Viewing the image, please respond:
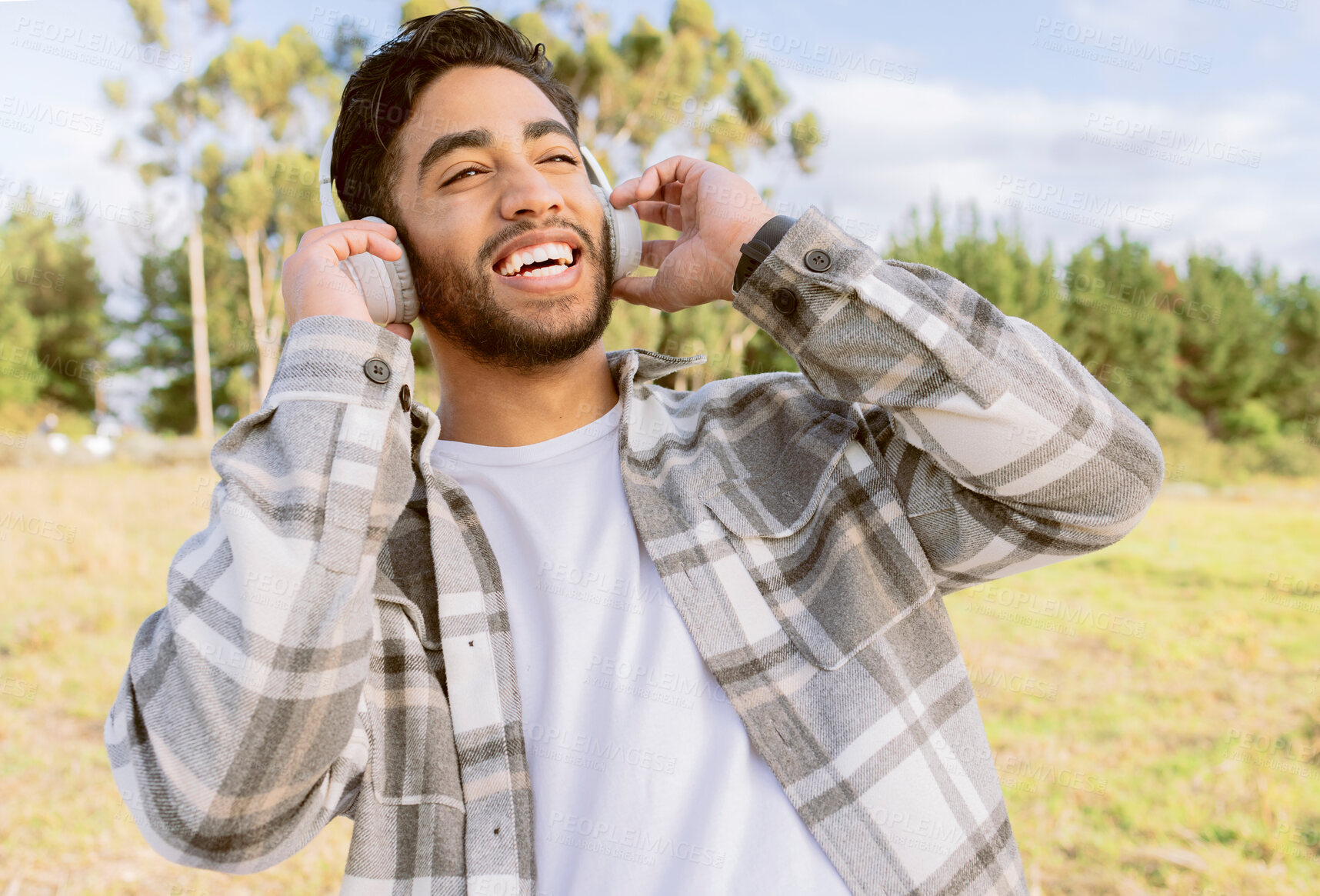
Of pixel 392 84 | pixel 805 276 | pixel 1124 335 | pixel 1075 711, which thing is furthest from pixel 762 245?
pixel 1124 335

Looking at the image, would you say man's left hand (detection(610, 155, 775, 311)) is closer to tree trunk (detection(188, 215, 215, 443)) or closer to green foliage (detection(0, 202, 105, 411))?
tree trunk (detection(188, 215, 215, 443))

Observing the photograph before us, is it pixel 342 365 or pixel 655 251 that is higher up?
pixel 655 251

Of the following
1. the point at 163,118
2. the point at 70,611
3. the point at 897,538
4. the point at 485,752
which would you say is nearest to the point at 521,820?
the point at 485,752

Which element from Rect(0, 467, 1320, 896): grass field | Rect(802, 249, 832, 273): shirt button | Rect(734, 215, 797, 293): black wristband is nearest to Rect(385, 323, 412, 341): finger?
Rect(734, 215, 797, 293): black wristband

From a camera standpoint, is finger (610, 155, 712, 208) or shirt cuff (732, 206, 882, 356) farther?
finger (610, 155, 712, 208)

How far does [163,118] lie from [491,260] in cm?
1967

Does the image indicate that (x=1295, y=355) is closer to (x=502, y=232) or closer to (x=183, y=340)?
(x=502, y=232)

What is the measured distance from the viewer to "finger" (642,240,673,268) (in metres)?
2.08

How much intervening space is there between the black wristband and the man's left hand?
0.04 m

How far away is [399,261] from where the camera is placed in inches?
75.3

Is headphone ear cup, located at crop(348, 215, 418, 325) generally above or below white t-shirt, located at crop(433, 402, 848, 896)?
above

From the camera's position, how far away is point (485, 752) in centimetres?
157

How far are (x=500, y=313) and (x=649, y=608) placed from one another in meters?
0.77

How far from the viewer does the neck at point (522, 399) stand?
2064mm
